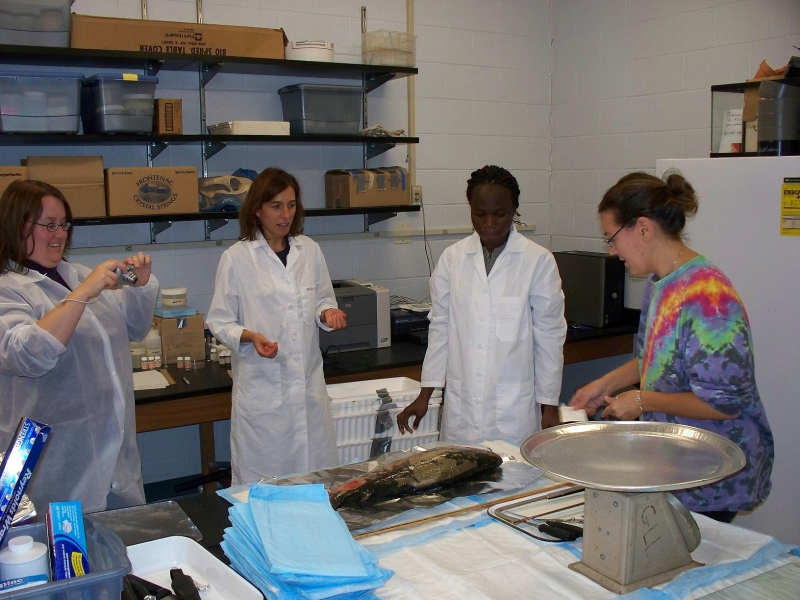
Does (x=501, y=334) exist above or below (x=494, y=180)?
below

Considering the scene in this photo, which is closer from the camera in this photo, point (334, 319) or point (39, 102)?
point (334, 319)

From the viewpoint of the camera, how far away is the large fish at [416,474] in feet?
5.50

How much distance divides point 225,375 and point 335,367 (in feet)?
1.58

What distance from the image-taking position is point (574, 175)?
4.75 metres

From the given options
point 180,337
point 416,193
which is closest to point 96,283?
point 180,337

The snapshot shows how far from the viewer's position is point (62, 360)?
2.13 m

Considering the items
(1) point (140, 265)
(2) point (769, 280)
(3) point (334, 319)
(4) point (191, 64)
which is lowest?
(3) point (334, 319)

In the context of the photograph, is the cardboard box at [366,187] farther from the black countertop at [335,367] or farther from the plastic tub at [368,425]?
the plastic tub at [368,425]

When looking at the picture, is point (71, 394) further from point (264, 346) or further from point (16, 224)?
point (264, 346)

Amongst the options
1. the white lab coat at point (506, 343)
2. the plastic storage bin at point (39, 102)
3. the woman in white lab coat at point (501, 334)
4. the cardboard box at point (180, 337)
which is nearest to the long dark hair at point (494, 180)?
the woman in white lab coat at point (501, 334)

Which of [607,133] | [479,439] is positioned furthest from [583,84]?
[479,439]

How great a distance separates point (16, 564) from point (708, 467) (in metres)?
1.12

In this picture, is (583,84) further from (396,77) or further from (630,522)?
(630,522)

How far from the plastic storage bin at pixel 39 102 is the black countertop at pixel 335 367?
1.12 m
